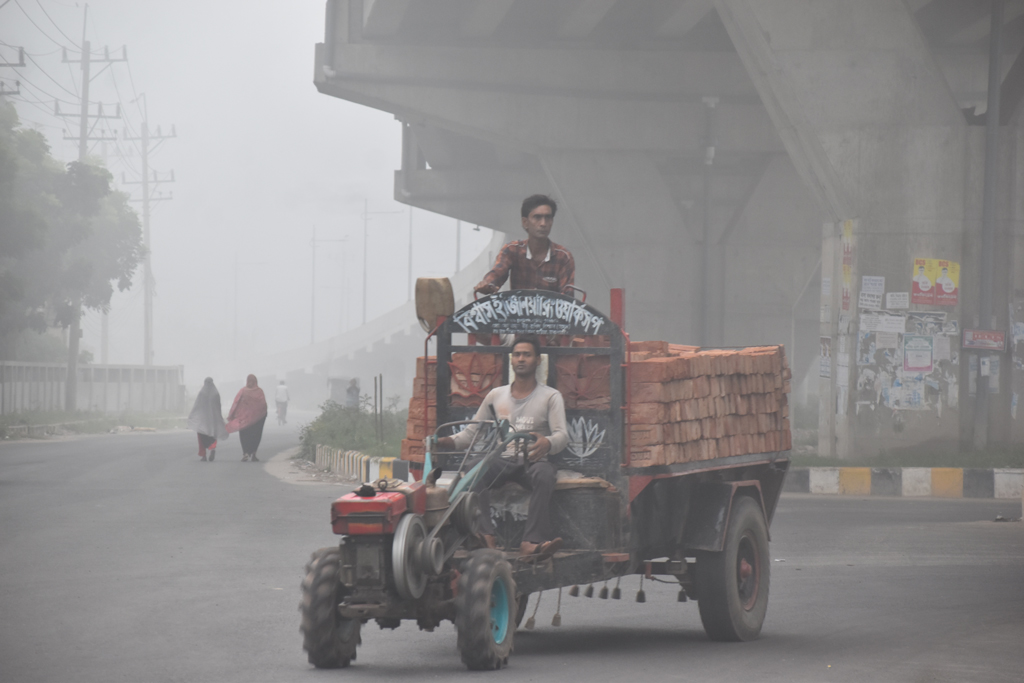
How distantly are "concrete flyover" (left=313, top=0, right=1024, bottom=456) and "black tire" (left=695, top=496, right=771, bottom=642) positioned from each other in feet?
32.6

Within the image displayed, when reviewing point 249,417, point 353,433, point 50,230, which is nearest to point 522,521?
point 353,433

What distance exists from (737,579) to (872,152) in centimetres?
1074

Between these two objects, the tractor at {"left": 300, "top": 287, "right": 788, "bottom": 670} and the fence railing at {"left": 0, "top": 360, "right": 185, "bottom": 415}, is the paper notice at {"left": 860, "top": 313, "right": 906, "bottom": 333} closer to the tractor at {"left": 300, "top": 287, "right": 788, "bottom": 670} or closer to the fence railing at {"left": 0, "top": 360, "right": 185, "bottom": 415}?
the tractor at {"left": 300, "top": 287, "right": 788, "bottom": 670}

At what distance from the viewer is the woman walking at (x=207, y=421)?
23.2m

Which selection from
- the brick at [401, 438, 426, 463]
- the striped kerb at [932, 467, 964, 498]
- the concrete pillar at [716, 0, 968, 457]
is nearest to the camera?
the brick at [401, 438, 426, 463]

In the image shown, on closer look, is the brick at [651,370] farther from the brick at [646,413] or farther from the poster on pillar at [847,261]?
the poster on pillar at [847,261]

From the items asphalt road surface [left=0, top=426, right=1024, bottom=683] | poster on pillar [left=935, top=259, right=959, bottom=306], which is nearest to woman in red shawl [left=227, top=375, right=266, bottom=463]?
asphalt road surface [left=0, top=426, right=1024, bottom=683]

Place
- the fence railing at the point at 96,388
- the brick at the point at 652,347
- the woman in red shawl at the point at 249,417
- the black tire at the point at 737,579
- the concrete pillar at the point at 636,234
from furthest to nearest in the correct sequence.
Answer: the fence railing at the point at 96,388
the concrete pillar at the point at 636,234
the woman in red shawl at the point at 249,417
the brick at the point at 652,347
the black tire at the point at 737,579

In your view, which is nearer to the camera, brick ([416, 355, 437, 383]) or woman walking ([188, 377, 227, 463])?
brick ([416, 355, 437, 383])

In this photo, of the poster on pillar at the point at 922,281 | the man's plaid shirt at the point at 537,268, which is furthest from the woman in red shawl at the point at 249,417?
the man's plaid shirt at the point at 537,268

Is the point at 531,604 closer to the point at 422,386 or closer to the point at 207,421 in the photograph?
the point at 422,386

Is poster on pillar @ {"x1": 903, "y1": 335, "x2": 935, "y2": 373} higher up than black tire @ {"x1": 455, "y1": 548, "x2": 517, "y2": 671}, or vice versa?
poster on pillar @ {"x1": 903, "y1": 335, "x2": 935, "y2": 373}

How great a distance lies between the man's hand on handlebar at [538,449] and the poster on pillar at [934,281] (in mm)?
11637

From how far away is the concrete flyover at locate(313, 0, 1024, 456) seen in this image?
1683 centimetres
